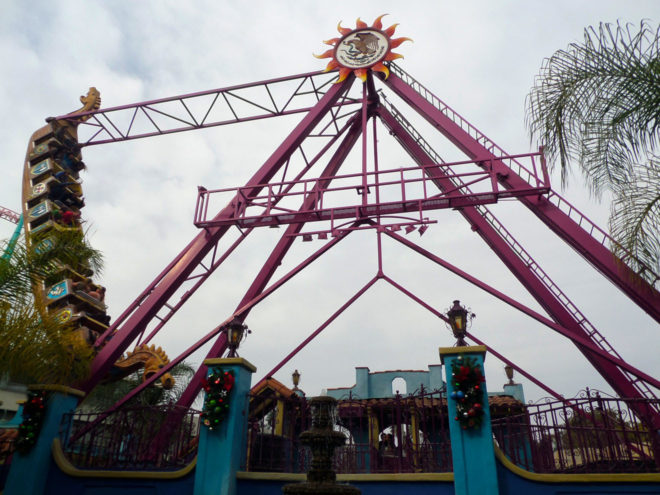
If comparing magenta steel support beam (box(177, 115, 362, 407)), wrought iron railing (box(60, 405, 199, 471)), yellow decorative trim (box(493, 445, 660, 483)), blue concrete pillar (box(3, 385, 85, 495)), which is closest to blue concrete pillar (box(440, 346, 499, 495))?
yellow decorative trim (box(493, 445, 660, 483))

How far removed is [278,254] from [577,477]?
9821mm

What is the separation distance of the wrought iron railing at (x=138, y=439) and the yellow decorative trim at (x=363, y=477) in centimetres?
173

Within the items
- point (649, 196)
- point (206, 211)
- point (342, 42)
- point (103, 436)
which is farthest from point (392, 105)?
point (103, 436)

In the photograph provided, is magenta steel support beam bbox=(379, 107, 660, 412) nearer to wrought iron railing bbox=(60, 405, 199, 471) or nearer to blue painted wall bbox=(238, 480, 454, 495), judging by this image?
blue painted wall bbox=(238, 480, 454, 495)

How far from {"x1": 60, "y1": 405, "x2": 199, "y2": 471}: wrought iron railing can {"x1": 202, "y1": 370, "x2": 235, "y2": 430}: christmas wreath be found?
0.71m

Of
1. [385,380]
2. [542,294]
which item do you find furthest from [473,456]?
[385,380]

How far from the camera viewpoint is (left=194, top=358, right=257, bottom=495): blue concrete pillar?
8.44 meters

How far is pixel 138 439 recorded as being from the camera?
976cm

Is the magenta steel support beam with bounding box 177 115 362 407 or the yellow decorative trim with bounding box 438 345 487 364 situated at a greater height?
the magenta steel support beam with bounding box 177 115 362 407

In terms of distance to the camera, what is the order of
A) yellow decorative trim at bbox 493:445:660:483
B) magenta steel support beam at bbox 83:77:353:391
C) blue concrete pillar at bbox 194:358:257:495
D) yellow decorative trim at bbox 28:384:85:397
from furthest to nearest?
1. magenta steel support beam at bbox 83:77:353:391
2. yellow decorative trim at bbox 28:384:85:397
3. blue concrete pillar at bbox 194:358:257:495
4. yellow decorative trim at bbox 493:445:660:483

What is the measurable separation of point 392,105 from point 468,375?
37.2ft

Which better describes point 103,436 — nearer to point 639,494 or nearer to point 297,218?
point 297,218

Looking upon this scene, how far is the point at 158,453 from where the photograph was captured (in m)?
9.49

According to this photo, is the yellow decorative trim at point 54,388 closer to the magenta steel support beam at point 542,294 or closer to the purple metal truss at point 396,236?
the purple metal truss at point 396,236
